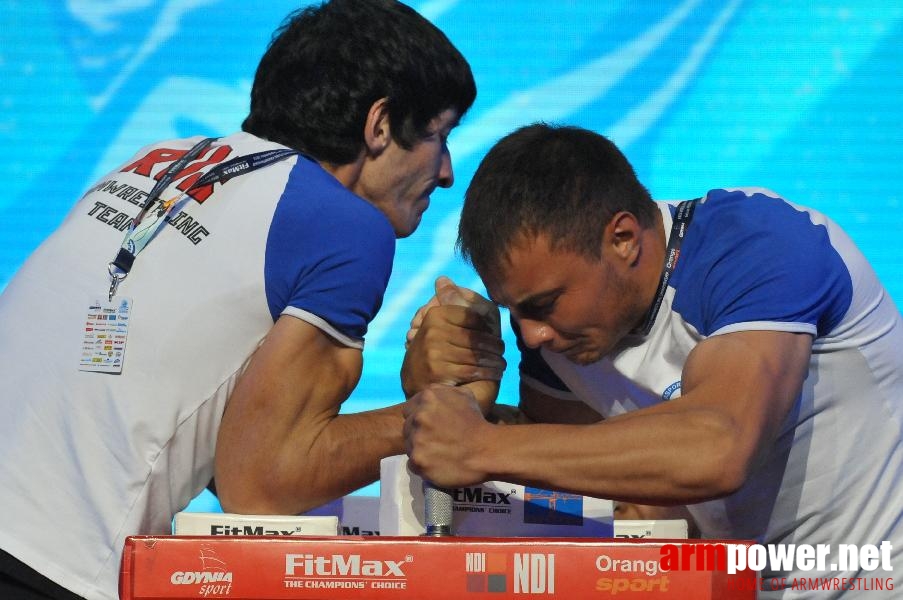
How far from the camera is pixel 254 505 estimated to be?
4.45 ft

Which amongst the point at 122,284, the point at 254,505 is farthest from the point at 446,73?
the point at 254,505

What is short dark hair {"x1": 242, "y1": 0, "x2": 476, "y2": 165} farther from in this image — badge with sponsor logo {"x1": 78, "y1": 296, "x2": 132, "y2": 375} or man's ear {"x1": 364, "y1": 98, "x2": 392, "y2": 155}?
badge with sponsor logo {"x1": 78, "y1": 296, "x2": 132, "y2": 375}

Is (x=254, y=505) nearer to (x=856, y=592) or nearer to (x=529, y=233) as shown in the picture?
(x=529, y=233)

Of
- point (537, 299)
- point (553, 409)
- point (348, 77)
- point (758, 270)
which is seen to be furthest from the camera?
point (553, 409)

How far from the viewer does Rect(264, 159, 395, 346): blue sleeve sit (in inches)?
54.1

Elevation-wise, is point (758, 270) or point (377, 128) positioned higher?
point (377, 128)

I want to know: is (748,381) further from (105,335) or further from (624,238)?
(105,335)

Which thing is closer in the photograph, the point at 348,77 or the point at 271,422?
the point at 271,422

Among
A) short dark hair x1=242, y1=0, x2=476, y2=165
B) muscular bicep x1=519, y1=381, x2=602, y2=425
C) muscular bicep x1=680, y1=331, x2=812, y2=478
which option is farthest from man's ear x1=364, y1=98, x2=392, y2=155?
muscular bicep x1=680, y1=331, x2=812, y2=478

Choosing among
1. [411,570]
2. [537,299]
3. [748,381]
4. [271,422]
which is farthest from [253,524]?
[748,381]

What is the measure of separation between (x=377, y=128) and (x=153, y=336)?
0.54 m

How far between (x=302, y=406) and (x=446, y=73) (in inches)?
26.1

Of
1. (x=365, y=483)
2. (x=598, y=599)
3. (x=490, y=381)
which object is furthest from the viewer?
(x=490, y=381)

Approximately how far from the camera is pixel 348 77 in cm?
167
